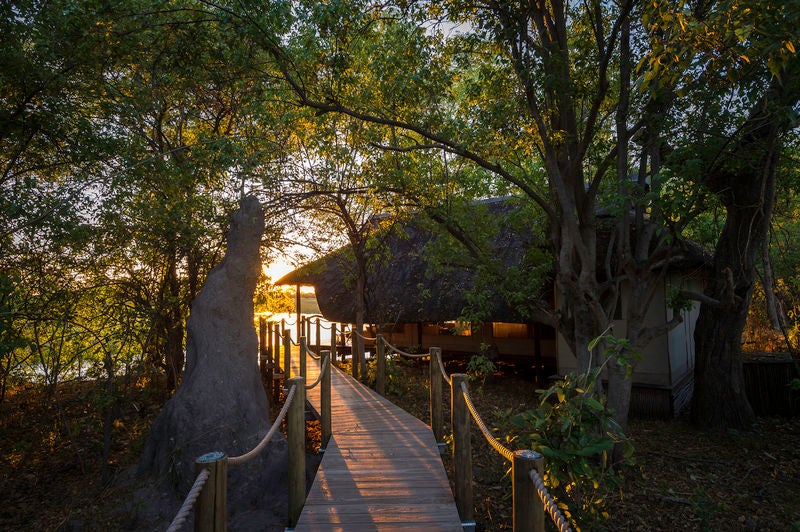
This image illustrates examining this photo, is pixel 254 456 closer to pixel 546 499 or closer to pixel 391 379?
pixel 546 499

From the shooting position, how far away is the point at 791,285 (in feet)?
42.7

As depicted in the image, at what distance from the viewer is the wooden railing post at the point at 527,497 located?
2.18 metres

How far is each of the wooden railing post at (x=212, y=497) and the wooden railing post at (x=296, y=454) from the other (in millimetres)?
1566

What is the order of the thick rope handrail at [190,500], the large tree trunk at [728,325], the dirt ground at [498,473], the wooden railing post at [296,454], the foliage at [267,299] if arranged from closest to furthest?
the thick rope handrail at [190,500] < the wooden railing post at [296,454] < the dirt ground at [498,473] < the large tree trunk at [728,325] < the foliage at [267,299]

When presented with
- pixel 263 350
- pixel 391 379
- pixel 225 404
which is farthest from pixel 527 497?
pixel 263 350

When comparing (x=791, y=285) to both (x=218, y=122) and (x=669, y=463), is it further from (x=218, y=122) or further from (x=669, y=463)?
(x=218, y=122)

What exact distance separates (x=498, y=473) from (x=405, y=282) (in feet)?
26.8

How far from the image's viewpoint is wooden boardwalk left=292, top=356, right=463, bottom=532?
11.6ft

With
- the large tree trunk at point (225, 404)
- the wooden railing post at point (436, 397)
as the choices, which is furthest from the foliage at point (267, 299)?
the wooden railing post at point (436, 397)

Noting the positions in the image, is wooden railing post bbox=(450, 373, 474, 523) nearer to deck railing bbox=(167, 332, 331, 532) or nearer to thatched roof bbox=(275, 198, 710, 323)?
deck railing bbox=(167, 332, 331, 532)

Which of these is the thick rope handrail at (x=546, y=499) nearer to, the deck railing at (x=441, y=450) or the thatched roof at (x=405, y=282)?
the deck railing at (x=441, y=450)

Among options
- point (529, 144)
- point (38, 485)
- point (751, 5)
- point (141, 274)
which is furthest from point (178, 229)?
point (751, 5)

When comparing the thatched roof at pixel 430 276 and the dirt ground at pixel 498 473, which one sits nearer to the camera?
the dirt ground at pixel 498 473

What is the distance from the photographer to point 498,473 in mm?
6281
